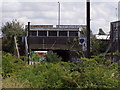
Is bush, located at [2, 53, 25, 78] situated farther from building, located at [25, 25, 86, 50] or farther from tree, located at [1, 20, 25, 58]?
tree, located at [1, 20, 25, 58]

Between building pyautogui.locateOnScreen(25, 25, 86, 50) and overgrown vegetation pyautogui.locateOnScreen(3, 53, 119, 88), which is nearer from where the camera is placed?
overgrown vegetation pyautogui.locateOnScreen(3, 53, 119, 88)

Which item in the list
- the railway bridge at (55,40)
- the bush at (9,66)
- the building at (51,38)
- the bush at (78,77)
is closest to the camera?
the bush at (78,77)

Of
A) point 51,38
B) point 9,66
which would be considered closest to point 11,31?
point 51,38

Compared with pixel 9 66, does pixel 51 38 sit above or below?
above

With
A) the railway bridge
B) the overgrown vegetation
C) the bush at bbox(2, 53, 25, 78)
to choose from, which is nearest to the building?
the railway bridge

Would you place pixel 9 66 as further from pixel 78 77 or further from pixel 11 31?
pixel 11 31

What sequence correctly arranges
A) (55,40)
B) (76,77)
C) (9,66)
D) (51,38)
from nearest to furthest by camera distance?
(76,77)
(9,66)
(55,40)
(51,38)

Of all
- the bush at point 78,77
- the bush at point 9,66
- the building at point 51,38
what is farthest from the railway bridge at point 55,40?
the bush at point 78,77

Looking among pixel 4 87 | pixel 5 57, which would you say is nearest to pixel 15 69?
pixel 5 57

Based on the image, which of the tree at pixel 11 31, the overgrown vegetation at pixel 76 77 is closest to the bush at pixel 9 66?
the overgrown vegetation at pixel 76 77

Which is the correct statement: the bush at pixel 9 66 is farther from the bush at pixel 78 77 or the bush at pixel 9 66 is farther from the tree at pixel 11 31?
the tree at pixel 11 31

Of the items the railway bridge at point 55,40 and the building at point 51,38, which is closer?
the railway bridge at point 55,40

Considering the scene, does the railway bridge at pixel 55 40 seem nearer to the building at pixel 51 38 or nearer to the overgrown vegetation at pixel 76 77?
the building at pixel 51 38

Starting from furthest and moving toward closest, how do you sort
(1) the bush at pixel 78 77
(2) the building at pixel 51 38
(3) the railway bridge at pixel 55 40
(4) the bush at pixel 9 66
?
(2) the building at pixel 51 38
(3) the railway bridge at pixel 55 40
(4) the bush at pixel 9 66
(1) the bush at pixel 78 77
